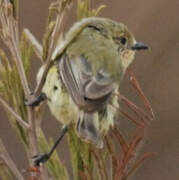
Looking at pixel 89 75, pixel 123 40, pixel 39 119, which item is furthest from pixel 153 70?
pixel 39 119

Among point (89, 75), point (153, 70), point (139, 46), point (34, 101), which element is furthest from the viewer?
point (153, 70)

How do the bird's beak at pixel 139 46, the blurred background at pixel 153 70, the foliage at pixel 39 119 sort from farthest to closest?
the blurred background at pixel 153 70 < the bird's beak at pixel 139 46 < the foliage at pixel 39 119

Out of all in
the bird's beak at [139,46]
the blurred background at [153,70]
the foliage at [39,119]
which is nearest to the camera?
the foliage at [39,119]

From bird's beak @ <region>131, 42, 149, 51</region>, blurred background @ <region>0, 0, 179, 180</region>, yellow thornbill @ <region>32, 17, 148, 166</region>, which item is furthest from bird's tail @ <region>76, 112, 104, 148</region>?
blurred background @ <region>0, 0, 179, 180</region>

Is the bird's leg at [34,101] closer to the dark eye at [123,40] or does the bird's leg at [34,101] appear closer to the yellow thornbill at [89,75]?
the yellow thornbill at [89,75]

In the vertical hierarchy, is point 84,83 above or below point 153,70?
above

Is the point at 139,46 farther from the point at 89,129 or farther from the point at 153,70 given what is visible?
the point at 153,70

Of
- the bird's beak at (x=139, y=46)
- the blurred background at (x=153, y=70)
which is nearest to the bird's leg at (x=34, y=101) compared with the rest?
the bird's beak at (x=139, y=46)

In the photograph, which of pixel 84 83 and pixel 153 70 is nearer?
pixel 84 83
